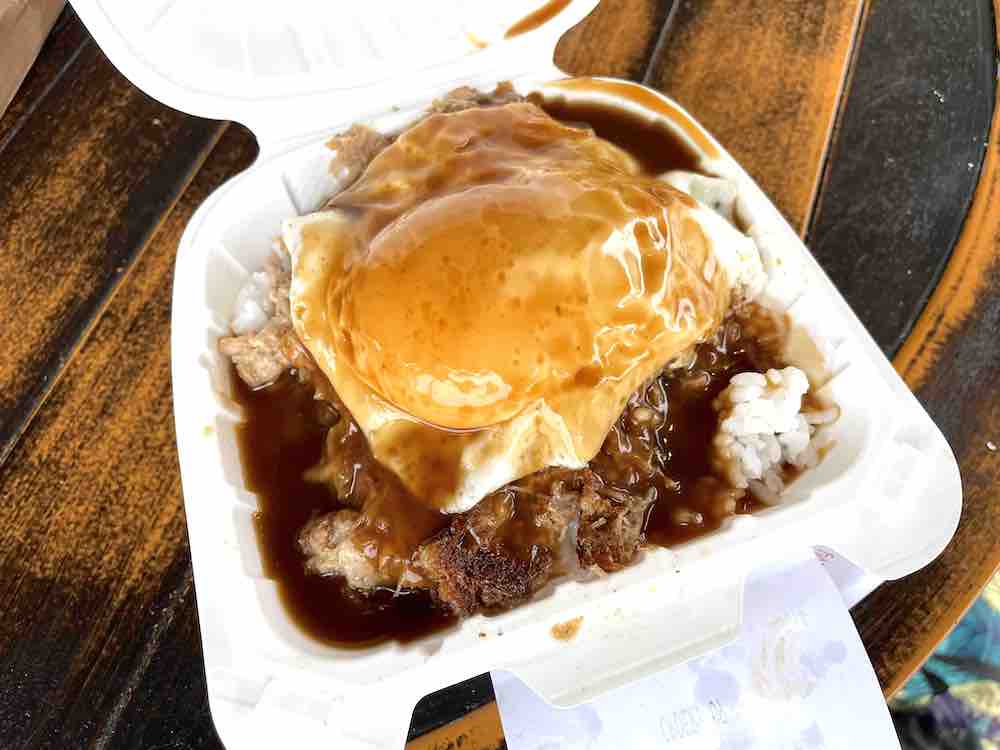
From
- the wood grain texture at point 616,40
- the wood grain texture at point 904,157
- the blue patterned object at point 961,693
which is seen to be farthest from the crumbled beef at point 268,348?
the blue patterned object at point 961,693

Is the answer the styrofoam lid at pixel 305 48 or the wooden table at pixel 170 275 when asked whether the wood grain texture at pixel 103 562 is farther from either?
the styrofoam lid at pixel 305 48

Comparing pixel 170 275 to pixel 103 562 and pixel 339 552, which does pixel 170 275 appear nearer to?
pixel 103 562

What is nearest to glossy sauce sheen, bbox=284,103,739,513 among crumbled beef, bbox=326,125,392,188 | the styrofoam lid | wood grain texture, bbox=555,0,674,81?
crumbled beef, bbox=326,125,392,188

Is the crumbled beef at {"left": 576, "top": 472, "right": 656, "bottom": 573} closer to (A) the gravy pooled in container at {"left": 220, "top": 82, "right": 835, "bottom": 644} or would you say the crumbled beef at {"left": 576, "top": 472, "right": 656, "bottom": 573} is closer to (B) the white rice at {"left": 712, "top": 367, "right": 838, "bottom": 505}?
(A) the gravy pooled in container at {"left": 220, "top": 82, "right": 835, "bottom": 644}

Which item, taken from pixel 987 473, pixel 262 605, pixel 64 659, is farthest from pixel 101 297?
pixel 987 473

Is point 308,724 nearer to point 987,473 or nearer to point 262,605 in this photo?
point 262,605

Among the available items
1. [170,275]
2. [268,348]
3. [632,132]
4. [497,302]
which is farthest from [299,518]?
[632,132]

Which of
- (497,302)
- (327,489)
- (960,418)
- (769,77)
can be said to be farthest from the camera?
(769,77)
